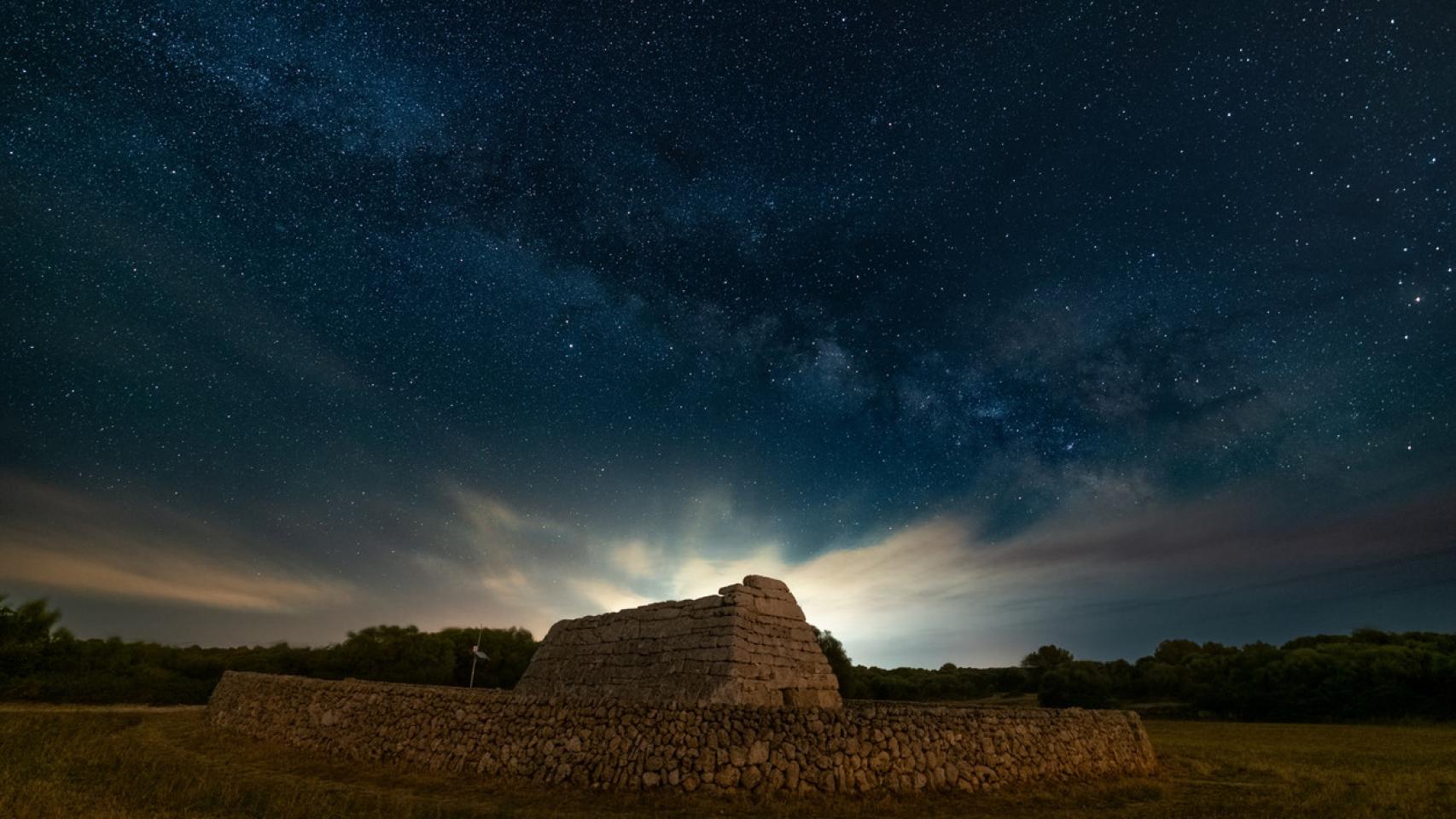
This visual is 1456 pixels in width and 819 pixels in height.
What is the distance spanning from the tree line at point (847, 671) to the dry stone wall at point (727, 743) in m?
18.0

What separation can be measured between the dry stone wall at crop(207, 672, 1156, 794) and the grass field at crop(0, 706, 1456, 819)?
17.2 inches

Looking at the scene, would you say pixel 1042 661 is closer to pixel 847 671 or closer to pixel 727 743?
pixel 847 671

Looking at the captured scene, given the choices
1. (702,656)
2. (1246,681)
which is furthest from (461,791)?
(1246,681)

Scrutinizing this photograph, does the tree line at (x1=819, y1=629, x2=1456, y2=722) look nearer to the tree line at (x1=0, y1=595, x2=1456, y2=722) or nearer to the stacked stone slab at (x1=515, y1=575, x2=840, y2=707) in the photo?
the tree line at (x1=0, y1=595, x2=1456, y2=722)

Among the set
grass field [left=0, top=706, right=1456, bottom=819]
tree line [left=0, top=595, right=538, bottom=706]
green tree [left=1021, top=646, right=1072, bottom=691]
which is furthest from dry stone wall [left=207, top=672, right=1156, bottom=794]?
green tree [left=1021, top=646, right=1072, bottom=691]

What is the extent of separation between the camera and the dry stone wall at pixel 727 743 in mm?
11703

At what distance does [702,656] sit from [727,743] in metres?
4.81

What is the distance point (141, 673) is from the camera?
34594mm

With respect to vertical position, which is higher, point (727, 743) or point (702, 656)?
point (702, 656)

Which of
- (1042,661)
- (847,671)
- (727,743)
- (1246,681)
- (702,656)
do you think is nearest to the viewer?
(727,743)

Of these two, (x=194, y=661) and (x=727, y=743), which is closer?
(x=727, y=743)

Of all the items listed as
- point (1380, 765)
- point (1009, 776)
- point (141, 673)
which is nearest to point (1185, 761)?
point (1380, 765)

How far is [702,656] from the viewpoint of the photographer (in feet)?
54.2

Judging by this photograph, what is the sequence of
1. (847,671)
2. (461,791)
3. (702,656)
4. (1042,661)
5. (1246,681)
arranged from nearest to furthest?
(461,791)
(702,656)
(847,671)
(1246,681)
(1042,661)
